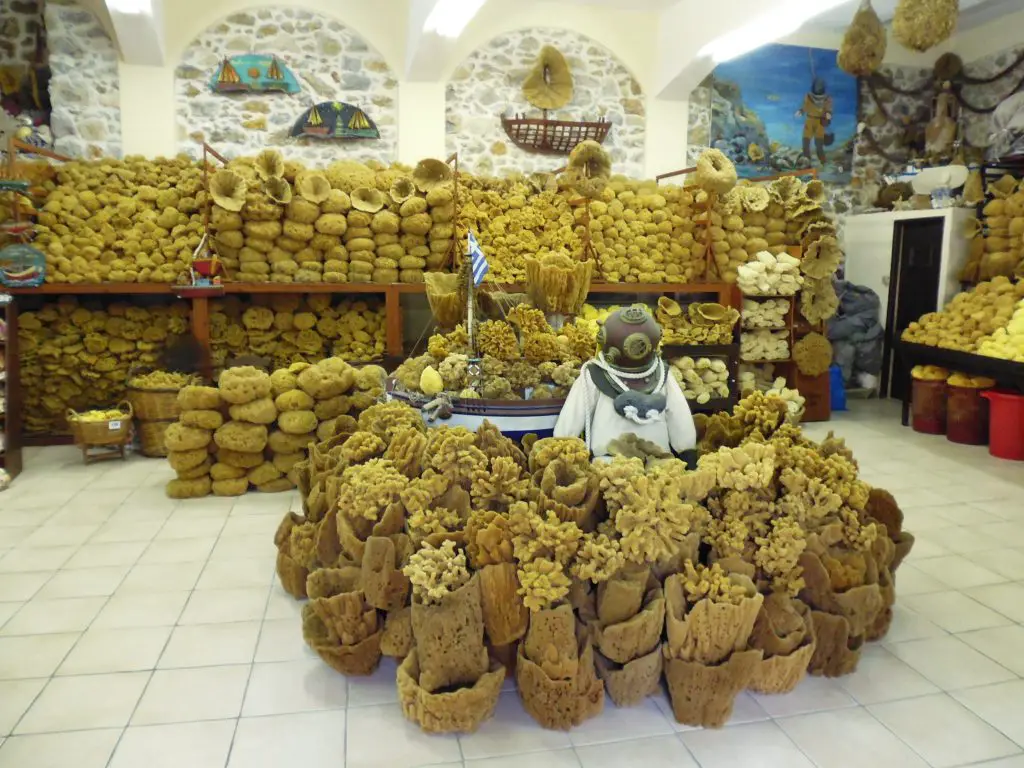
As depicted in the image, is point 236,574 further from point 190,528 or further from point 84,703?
point 84,703

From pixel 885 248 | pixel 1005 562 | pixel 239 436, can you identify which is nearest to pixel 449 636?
pixel 239 436

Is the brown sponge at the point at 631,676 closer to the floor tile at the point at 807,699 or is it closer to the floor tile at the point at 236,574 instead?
the floor tile at the point at 807,699

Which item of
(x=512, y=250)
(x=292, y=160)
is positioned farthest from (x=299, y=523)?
(x=292, y=160)

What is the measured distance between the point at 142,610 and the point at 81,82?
6.71 meters

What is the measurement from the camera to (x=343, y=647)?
3.29m

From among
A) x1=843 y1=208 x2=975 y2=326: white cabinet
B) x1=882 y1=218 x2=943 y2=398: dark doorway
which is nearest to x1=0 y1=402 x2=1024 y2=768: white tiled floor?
x1=843 y1=208 x2=975 y2=326: white cabinet

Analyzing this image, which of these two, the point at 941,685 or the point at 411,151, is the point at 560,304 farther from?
the point at 411,151

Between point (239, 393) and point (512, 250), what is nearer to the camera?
point (239, 393)

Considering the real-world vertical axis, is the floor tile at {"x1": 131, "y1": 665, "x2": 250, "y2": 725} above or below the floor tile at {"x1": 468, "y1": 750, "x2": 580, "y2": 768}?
above

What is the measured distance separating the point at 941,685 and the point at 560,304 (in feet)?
9.17

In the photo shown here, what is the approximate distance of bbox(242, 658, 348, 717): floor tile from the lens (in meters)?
3.14

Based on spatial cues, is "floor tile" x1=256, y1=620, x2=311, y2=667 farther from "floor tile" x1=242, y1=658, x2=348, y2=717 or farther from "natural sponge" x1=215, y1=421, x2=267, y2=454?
"natural sponge" x1=215, y1=421, x2=267, y2=454

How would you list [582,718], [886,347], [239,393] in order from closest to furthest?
1. [582,718]
2. [239,393]
3. [886,347]

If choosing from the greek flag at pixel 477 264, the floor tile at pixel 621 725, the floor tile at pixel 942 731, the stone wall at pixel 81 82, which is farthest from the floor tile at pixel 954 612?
the stone wall at pixel 81 82
